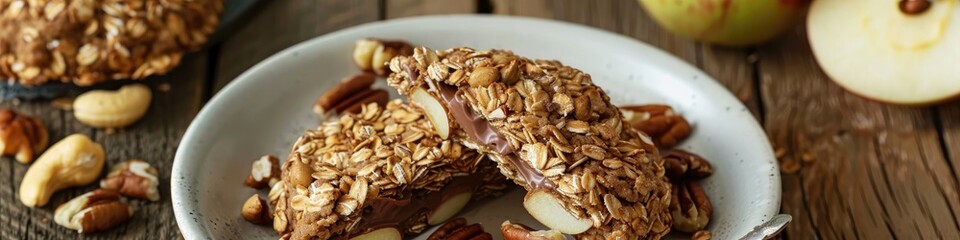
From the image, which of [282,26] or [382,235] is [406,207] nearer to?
[382,235]

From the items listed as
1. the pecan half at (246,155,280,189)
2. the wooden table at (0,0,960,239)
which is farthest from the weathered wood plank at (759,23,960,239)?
the pecan half at (246,155,280,189)

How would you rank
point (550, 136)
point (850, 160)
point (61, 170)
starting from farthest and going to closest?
point (850, 160) < point (61, 170) < point (550, 136)

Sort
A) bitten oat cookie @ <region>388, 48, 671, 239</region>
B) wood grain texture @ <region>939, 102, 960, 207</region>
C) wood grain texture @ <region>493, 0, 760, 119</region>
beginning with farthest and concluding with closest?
wood grain texture @ <region>493, 0, 760, 119</region>, wood grain texture @ <region>939, 102, 960, 207</region>, bitten oat cookie @ <region>388, 48, 671, 239</region>

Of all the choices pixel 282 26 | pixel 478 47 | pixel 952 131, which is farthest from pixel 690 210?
pixel 282 26

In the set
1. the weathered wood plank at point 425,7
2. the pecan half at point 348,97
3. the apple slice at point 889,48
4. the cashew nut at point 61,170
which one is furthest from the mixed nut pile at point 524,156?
the weathered wood plank at point 425,7

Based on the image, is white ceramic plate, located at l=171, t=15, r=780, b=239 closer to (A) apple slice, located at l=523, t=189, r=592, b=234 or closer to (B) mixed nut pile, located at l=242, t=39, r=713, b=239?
(B) mixed nut pile, located at l=242, t=39, r=713, b=239

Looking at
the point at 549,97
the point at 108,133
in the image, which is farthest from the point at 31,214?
the point at 549,97

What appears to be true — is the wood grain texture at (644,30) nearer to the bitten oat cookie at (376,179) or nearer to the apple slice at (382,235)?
the bitten oat cookie at (376,179)
